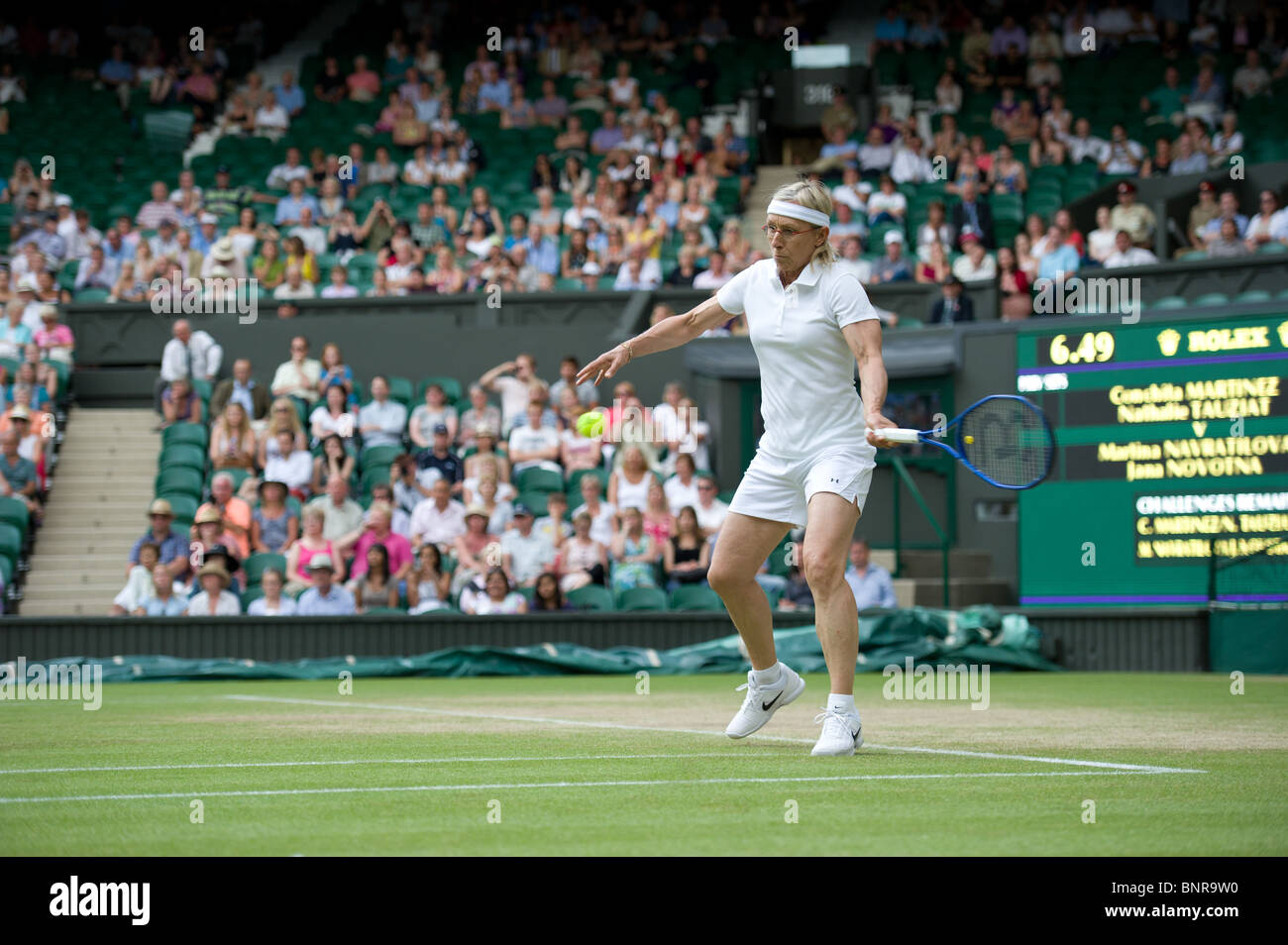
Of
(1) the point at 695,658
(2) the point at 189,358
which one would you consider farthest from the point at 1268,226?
(2) the point at 189,358

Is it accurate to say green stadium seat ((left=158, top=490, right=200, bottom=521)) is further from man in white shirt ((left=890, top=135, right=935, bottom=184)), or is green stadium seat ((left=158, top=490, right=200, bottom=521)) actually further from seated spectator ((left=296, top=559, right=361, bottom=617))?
man in white shirt ((left=890, top=135, right=935, bottom=184))

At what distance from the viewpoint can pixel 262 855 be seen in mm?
4043

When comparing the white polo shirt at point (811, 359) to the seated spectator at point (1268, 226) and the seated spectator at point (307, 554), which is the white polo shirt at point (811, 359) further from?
the seated spectator at point (1268, 226)

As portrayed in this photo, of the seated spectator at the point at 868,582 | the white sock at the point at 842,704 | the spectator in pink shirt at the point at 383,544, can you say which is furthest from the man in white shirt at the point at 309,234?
the white sock at the point at 842,704

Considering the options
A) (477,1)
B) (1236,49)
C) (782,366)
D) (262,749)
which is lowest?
(262,749)

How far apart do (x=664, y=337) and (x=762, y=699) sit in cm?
154

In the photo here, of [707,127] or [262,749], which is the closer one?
[262,749]

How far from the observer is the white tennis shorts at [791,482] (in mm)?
6738

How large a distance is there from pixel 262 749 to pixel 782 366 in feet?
8.42

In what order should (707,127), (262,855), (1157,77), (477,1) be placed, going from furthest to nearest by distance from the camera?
(477,1) → (707,127) → (1157,77) → (262,855)
